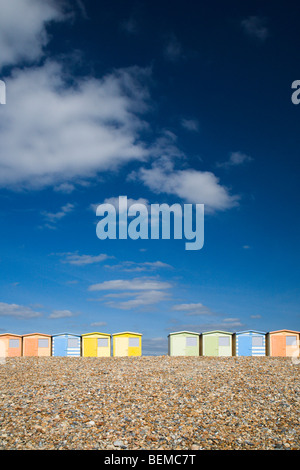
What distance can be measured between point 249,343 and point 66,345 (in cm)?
1788

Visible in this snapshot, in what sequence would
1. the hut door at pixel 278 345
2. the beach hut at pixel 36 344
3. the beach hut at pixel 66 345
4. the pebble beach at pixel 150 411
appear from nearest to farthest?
the pebble beach at pixel 150 411
the hut door at pixel 278 345
the beach hut at pixel 66 345
the beach hut at pixel 36 344

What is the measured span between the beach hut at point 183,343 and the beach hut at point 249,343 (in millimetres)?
3729

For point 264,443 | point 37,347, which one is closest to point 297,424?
point 264,443

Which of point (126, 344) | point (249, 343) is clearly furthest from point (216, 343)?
point (126, 344)

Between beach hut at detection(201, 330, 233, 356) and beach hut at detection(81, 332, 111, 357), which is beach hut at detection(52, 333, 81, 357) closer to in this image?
beach hut at detection(81, 332, 111, 357)

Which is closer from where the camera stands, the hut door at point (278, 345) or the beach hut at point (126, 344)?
the beach hut at point (126, 344)

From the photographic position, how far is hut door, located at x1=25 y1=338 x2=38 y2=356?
38062mm

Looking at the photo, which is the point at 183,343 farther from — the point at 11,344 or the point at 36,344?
the point at 11,344

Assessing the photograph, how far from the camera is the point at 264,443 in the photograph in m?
12.6

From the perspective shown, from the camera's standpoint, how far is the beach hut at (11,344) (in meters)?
38.4

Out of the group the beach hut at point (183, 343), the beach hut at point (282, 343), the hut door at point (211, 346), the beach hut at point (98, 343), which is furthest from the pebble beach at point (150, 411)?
the beach hut at point (282, 343)

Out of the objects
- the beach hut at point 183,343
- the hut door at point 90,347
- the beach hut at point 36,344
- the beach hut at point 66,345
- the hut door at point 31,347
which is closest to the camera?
the beach hut at point 183,343

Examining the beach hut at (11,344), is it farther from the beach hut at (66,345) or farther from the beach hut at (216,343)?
the beach hut at (216,343)

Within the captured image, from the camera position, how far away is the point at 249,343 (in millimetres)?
36719
